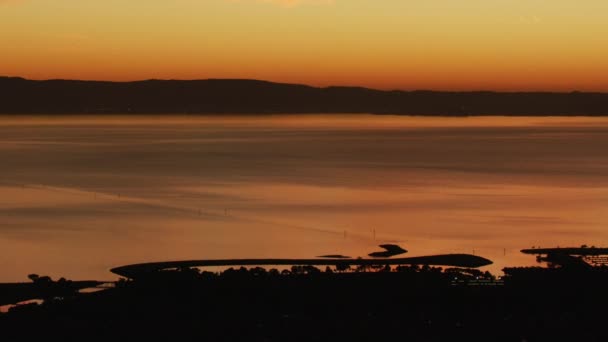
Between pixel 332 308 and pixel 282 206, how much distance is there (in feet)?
66.1

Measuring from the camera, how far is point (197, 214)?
35.5m

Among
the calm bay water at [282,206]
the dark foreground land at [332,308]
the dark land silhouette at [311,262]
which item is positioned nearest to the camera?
the dark foreground land at [332,308]

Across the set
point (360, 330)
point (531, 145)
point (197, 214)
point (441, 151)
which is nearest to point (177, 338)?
point (360, 330)

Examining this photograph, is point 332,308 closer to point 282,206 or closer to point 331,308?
point 331,308

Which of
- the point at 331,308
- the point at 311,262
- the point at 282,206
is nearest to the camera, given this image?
the point at 331,308

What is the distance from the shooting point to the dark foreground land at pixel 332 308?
53.1 feet

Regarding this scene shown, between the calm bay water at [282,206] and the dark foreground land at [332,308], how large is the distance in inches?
152

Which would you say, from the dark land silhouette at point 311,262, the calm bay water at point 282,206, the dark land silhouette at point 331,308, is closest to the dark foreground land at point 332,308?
the dark land silhouette at point 331,308

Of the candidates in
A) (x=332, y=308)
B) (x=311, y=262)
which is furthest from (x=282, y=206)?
(x=332, y=308)

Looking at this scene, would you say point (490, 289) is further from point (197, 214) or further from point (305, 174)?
point (305, 174)

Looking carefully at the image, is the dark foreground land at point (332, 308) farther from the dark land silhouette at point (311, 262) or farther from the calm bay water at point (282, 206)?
the calm bay water at point (282, 206)

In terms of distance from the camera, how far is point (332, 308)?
18.2 metres

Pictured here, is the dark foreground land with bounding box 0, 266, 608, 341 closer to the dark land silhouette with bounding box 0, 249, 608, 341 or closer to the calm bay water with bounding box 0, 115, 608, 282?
the dark land silhouette with bounding box 0, 249, 608, 341

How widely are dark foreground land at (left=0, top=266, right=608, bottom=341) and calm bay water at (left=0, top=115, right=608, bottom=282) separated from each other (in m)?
3.87
